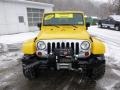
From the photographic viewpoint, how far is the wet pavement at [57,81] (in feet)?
19.6

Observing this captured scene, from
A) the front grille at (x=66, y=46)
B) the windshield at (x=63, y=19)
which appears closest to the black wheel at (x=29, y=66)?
the front grille at (x=66, y=46)

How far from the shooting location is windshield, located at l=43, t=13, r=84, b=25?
7746 mm

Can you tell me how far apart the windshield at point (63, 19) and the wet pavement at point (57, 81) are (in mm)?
1738

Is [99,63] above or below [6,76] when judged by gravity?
above

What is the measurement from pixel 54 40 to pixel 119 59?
421cm

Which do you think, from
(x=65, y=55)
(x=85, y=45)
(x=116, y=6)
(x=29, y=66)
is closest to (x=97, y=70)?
(x=85, y=45)

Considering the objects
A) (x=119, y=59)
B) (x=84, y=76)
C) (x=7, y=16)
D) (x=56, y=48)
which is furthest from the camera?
(x=7, y=16)

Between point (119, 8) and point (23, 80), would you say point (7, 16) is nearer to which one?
point (23, 80)

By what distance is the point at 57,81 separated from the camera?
6.49 m

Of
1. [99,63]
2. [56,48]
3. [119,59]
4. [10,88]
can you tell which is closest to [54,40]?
[56,48]

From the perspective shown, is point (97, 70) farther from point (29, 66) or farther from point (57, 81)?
point (29, 66)

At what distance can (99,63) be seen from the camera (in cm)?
585

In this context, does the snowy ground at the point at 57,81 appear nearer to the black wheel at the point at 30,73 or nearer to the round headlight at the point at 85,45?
the black wheel at the point at 30,73

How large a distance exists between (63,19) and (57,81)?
2.38 m
